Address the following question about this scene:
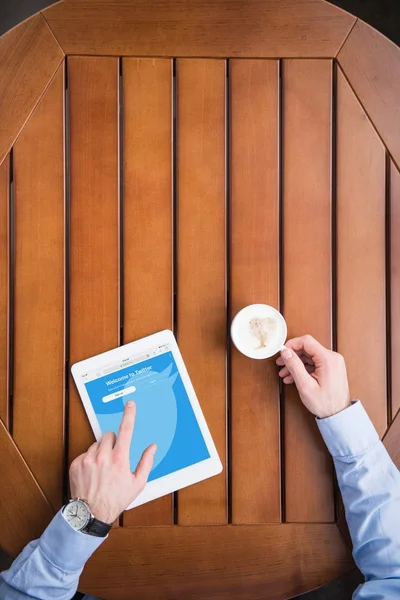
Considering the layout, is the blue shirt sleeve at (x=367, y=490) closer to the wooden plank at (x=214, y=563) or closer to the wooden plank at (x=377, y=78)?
the wooden plank at (x=214, y=563)

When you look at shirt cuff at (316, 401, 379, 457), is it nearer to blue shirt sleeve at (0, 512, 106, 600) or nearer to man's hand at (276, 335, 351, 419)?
man's hand at (276, 335, 351, 419)

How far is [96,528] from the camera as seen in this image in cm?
74

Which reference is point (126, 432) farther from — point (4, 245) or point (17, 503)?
point (4, 245)

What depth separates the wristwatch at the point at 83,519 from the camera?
738mm

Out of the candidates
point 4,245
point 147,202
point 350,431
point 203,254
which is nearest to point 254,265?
point 203,254

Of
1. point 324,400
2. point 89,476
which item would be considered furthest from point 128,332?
point 324,400

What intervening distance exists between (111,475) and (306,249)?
0.49 metres

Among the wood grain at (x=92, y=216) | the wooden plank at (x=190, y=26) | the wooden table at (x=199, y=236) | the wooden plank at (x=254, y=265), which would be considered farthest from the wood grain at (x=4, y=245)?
the wooden plank at (x=254, y=265)

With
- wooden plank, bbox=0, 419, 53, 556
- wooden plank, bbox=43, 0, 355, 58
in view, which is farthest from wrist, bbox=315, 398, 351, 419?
wooden plank, bbox=43, 0, 355, 58

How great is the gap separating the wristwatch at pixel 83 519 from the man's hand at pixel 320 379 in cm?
38

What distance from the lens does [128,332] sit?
0.82 meters

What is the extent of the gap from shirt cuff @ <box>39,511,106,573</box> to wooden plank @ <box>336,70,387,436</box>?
0.49m

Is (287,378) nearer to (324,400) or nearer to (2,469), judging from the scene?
(324,400)

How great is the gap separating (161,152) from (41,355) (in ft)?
1.30
